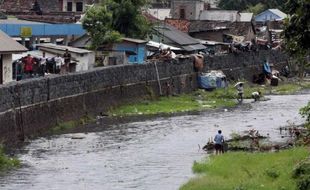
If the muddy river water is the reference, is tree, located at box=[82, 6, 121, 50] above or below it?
above

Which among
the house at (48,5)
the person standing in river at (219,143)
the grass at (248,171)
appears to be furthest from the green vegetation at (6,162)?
the house at (48,5)

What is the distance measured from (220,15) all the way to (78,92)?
48.2m

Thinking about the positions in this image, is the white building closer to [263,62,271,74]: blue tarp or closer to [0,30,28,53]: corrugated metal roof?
[263,62,271,74]: blue tarp

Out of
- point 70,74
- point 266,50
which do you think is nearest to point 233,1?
point 266,50

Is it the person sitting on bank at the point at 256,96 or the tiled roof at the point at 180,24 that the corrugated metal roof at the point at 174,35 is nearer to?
the tiled roof at the point at 180,24

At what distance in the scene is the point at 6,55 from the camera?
130 feet

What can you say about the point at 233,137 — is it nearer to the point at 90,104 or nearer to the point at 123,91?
the point at 90,104

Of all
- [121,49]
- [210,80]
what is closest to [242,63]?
[210,80]

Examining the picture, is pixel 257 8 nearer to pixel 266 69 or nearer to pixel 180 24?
pixel 180 24

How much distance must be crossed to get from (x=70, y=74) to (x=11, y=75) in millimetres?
2869

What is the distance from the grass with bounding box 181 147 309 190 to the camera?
2364 cm

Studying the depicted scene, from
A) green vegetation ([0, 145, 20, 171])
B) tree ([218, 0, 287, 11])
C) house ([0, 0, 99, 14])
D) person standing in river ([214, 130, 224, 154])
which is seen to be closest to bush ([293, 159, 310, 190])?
person standing in river ([214, 130, 224, 154])

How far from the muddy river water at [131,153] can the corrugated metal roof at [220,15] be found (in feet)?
130

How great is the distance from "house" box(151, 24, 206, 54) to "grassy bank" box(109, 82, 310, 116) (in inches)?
176
